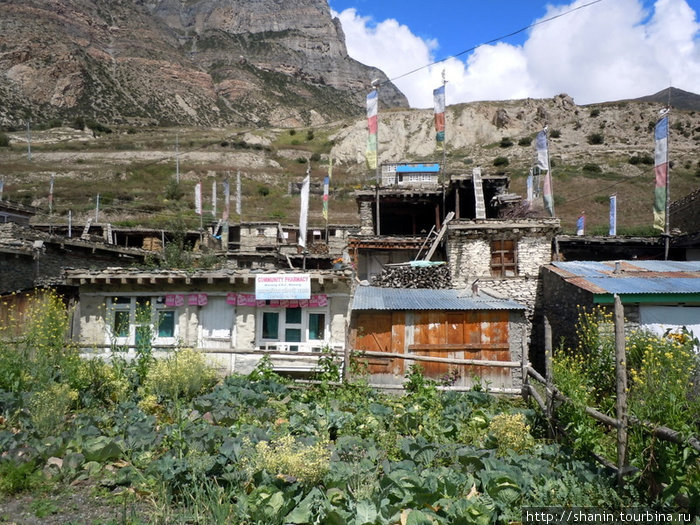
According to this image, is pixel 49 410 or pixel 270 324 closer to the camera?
pixel 49 410

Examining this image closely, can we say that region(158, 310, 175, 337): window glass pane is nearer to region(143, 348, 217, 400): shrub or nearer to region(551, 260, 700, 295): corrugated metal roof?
region(143, 348, 217, 400): shrub

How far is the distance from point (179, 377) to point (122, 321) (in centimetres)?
577

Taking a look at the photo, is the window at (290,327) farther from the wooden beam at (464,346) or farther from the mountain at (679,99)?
the mountain at (679,99)

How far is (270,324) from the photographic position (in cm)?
1423

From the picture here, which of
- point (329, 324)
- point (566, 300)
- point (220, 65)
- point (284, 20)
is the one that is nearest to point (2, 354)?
point (329, 324)

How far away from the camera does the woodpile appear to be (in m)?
21.1

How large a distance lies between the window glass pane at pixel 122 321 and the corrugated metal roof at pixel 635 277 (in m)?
15.0

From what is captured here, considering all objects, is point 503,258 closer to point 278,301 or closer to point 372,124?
point 372,124

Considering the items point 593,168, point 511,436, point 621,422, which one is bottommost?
point 511,436

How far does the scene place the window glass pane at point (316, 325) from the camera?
46.2 ft

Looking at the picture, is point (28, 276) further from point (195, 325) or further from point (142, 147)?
point (142, 147)

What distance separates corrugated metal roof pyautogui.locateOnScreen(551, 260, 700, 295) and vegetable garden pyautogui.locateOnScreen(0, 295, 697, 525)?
216 inches

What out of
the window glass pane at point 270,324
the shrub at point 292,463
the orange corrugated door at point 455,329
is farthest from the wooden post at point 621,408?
the window glass pane at point 270,324

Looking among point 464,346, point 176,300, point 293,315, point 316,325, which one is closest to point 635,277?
point 464,346
